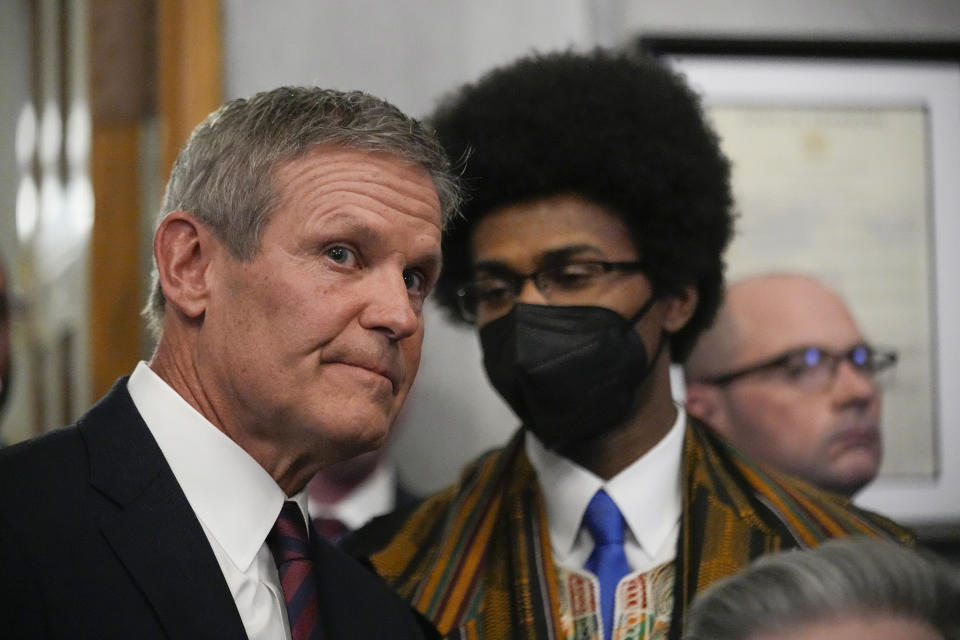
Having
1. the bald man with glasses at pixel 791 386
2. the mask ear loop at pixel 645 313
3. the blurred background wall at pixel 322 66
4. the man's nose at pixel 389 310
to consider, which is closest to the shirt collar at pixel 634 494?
the mask ear loop at pixel 645 313

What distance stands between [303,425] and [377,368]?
0.34 feet

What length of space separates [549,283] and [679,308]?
0.95 ft

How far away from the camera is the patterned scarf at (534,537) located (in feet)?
6.10

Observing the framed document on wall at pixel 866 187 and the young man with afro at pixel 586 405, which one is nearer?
the young man with afro at pixel 586 405

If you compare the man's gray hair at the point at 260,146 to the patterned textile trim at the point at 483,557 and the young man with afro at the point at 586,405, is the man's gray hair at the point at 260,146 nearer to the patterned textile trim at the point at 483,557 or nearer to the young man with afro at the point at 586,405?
the young man with afro at the point at 586,405

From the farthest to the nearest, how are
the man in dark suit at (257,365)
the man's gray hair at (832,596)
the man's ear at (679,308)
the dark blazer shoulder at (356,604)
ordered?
the man's ear at (679,308) → the dark blazer shoulder at (356,604) → the man in dark suit at (257,365) → the man's gray hair at (832,596)

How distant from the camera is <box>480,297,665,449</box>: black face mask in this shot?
194 cm

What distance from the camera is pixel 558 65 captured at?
7.46ft

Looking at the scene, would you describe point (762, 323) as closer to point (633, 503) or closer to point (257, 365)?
point (633, 503)

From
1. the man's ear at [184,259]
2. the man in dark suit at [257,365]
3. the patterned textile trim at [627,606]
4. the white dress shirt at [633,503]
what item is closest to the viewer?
the man in dark suit at [257,365]

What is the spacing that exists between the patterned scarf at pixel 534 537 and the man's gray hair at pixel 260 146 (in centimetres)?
70

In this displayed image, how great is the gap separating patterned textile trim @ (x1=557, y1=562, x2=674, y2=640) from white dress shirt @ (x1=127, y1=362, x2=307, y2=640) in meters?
0.58

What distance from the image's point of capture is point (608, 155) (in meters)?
2.12

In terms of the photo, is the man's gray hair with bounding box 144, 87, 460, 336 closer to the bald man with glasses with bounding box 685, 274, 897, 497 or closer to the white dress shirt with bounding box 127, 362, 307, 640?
the white dress shirt with bounding box 127, 362, 307, 640
